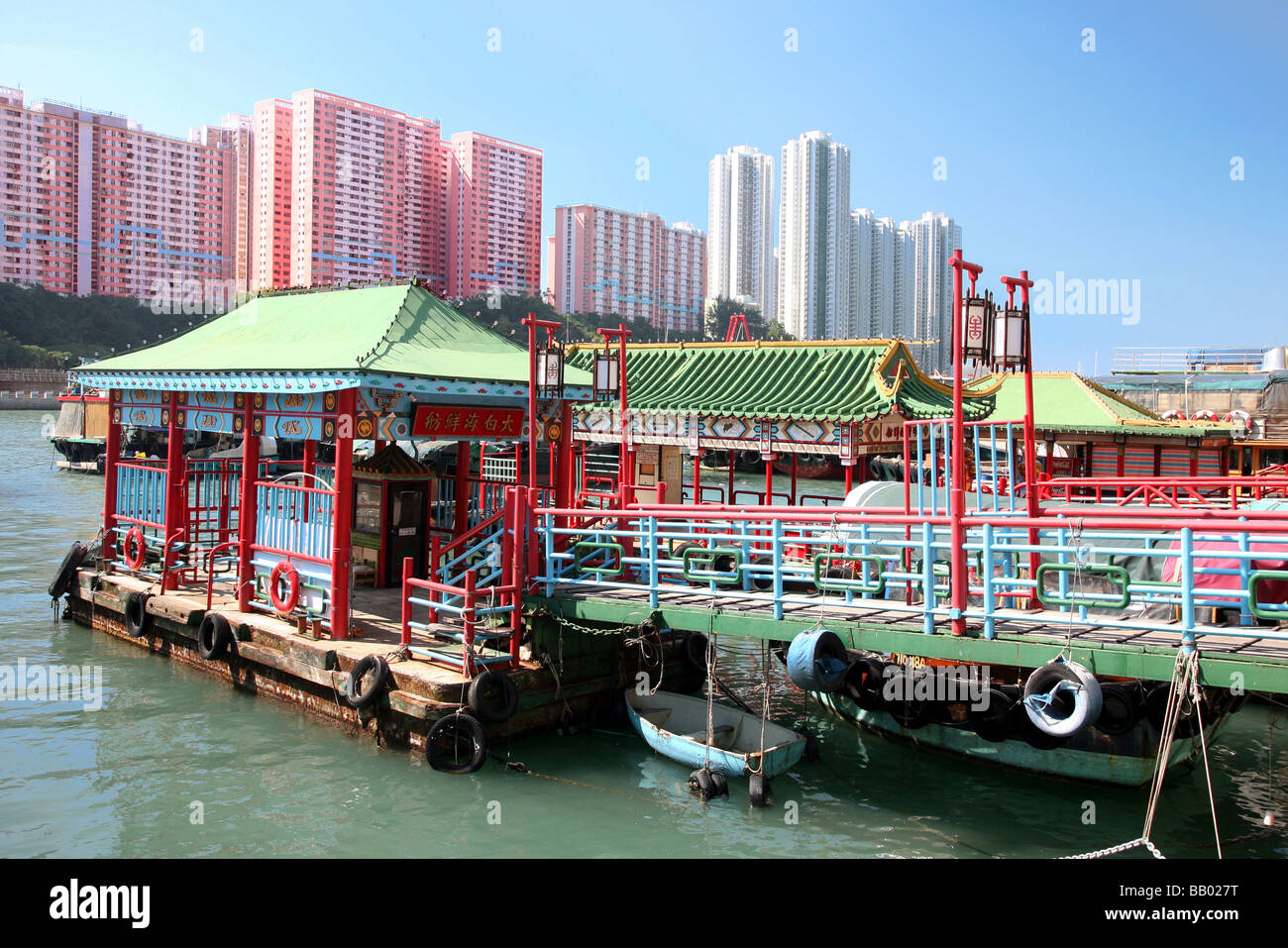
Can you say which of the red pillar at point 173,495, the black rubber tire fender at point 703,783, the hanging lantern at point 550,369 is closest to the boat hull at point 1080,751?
the black rubber tire fender at point 703,783

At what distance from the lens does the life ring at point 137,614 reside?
50.2 ft

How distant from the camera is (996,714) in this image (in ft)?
38.1

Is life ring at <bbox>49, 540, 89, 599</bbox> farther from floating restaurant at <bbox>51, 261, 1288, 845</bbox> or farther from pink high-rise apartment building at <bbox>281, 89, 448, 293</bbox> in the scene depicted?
pink high-rise apartment building at <bbox>281, 89, 448, 293</bbox>

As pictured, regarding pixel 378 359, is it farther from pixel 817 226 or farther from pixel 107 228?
pixel 107 228

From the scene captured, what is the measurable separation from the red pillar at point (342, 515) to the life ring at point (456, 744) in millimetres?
2307

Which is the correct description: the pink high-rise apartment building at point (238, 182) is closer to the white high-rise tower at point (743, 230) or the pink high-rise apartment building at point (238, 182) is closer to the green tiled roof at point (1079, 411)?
the white high-rise tower at point (743, 230)

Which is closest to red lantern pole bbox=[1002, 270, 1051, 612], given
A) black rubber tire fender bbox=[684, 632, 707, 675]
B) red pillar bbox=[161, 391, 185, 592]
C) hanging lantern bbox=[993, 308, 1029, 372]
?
hanging lantern bbox=[993, 308, 1029, 372]

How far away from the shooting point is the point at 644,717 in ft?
40.1

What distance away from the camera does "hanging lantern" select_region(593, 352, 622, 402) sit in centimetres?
1369

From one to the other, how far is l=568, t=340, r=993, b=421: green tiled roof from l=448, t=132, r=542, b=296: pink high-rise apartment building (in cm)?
→ 6980

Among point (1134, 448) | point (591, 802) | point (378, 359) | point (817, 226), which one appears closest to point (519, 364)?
point (378, 359)

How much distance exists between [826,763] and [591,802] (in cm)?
303

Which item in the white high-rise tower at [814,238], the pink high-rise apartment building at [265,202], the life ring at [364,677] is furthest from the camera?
the white high-rise tower at [814,238]
